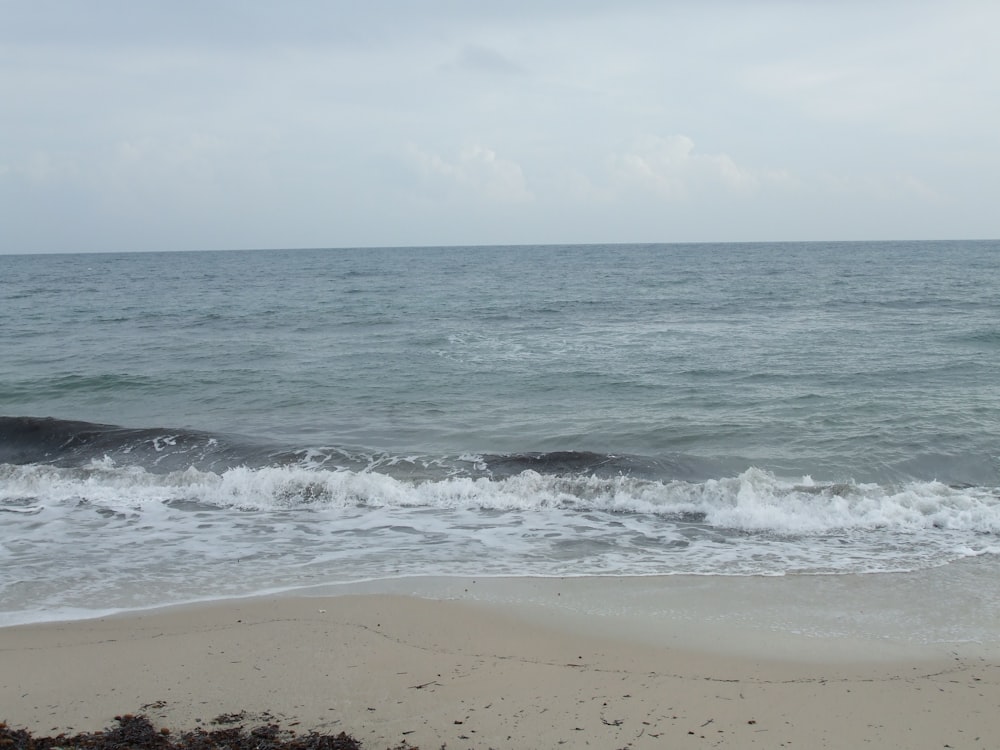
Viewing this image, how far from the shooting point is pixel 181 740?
422cm

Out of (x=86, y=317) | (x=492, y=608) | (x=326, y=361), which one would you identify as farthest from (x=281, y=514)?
(x=86, y=317)

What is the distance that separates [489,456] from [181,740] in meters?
7.34

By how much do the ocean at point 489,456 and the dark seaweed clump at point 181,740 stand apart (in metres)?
2.08

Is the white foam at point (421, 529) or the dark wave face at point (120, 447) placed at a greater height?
the dark wave face at point (120, 447)

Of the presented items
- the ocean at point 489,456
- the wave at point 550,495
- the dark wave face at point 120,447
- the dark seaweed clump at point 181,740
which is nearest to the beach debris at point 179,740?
the dark seaweed clump at point 181,740

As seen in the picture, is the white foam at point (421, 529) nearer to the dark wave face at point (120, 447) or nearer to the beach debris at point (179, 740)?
the dark wave face at point (120, 447)

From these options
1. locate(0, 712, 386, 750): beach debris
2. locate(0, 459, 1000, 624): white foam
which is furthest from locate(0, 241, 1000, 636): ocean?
locate(0, 712, 386, 750): beach debris

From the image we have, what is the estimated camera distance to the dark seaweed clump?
412 centimetres

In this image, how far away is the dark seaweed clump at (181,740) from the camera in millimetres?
4117

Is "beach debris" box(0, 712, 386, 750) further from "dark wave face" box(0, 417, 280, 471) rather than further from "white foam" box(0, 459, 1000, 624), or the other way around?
"dark wave face" box(0, 417, 280, 471)

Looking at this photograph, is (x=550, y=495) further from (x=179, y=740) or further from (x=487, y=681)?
(x=179, y=740)

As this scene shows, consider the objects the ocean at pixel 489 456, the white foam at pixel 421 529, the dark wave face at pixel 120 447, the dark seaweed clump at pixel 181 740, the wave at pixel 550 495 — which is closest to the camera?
the dark seaweed clump at pixel 181 740

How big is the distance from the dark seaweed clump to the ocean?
6.82ft

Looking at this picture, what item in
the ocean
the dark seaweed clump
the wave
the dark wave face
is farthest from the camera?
the dark wave face
